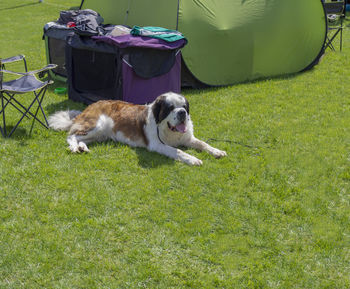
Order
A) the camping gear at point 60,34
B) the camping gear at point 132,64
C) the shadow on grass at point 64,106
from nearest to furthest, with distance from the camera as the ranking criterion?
the camping gear at point 132,64, the shadow on grass at point 64,106, the camping gear at point 60,34

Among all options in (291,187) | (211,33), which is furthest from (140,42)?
(291,187)

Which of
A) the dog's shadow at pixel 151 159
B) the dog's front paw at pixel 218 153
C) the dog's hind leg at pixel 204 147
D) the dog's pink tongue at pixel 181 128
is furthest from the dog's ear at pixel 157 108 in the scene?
the dog's front paw at pixel 218 153

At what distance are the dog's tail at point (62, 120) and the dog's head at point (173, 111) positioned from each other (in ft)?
5.16

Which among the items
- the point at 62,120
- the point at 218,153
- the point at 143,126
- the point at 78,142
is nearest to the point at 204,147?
the point at 218,153

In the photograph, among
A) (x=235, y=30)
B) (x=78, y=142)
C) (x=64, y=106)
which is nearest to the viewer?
(x=78, y=142)

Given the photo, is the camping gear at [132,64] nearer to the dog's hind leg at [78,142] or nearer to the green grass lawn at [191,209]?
the green grass lawn at [191,209]

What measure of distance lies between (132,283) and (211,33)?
18.9 feet

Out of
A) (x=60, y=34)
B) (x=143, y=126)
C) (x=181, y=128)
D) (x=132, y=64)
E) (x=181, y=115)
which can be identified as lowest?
(x=143, y=126)

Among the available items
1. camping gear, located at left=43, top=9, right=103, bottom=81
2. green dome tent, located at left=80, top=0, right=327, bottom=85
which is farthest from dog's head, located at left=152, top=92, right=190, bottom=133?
camping gear, located at left=43, top=9, right=103, bottom=81

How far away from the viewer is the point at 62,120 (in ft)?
20.3

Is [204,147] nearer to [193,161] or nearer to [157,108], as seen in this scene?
[193,161]

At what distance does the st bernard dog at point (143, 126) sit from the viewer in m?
5.27

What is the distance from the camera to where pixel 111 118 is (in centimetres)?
588

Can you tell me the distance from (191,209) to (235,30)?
4.87 m
